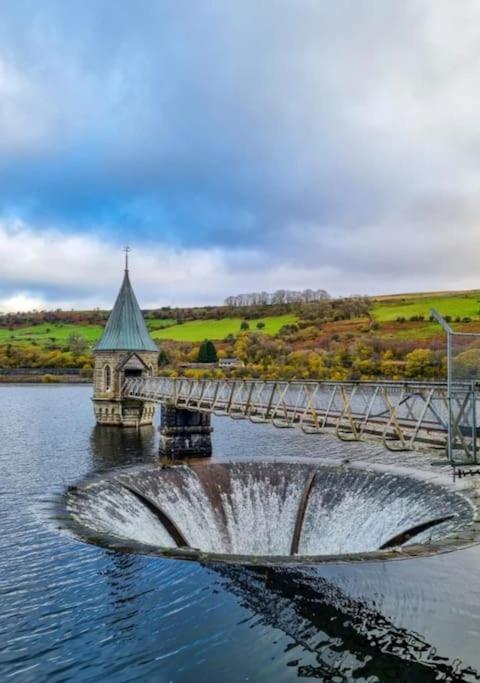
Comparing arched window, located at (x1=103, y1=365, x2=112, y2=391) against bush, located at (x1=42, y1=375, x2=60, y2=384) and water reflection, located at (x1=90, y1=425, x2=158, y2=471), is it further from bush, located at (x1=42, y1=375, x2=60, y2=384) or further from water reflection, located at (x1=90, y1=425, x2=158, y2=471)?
bush, located at (x1=42, y1=375, x2=60, y2=384)

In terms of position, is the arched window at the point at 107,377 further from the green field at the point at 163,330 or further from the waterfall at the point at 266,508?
the green field at the point at 163,330

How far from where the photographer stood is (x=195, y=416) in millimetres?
29328

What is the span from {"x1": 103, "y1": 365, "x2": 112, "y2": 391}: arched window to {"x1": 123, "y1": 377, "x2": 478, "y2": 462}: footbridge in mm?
13665

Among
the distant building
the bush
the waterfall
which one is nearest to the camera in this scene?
the waterfall

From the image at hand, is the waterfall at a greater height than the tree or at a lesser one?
lesser

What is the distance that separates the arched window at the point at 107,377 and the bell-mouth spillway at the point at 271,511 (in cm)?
2107

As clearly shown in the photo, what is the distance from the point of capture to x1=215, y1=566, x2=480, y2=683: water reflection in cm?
797

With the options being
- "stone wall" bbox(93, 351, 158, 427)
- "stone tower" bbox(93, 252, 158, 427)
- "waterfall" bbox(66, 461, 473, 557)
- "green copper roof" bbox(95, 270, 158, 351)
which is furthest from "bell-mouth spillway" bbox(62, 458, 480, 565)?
"green copper roof" bbox(95, 270, 158, 351)

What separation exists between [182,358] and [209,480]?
2348 inches

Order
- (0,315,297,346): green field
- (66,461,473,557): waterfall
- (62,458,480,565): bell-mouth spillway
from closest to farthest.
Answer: (62,458,480,565): bell-mouth spillway < (66,461,473,557): waterfall < (0,315,297,346): green field

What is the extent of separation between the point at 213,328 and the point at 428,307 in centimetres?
4557

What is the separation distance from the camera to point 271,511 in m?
19.5

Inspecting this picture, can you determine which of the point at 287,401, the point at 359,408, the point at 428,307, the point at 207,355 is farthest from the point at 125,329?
the point at 428,307

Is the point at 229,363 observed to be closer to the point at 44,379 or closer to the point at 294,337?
the point at 294,337
